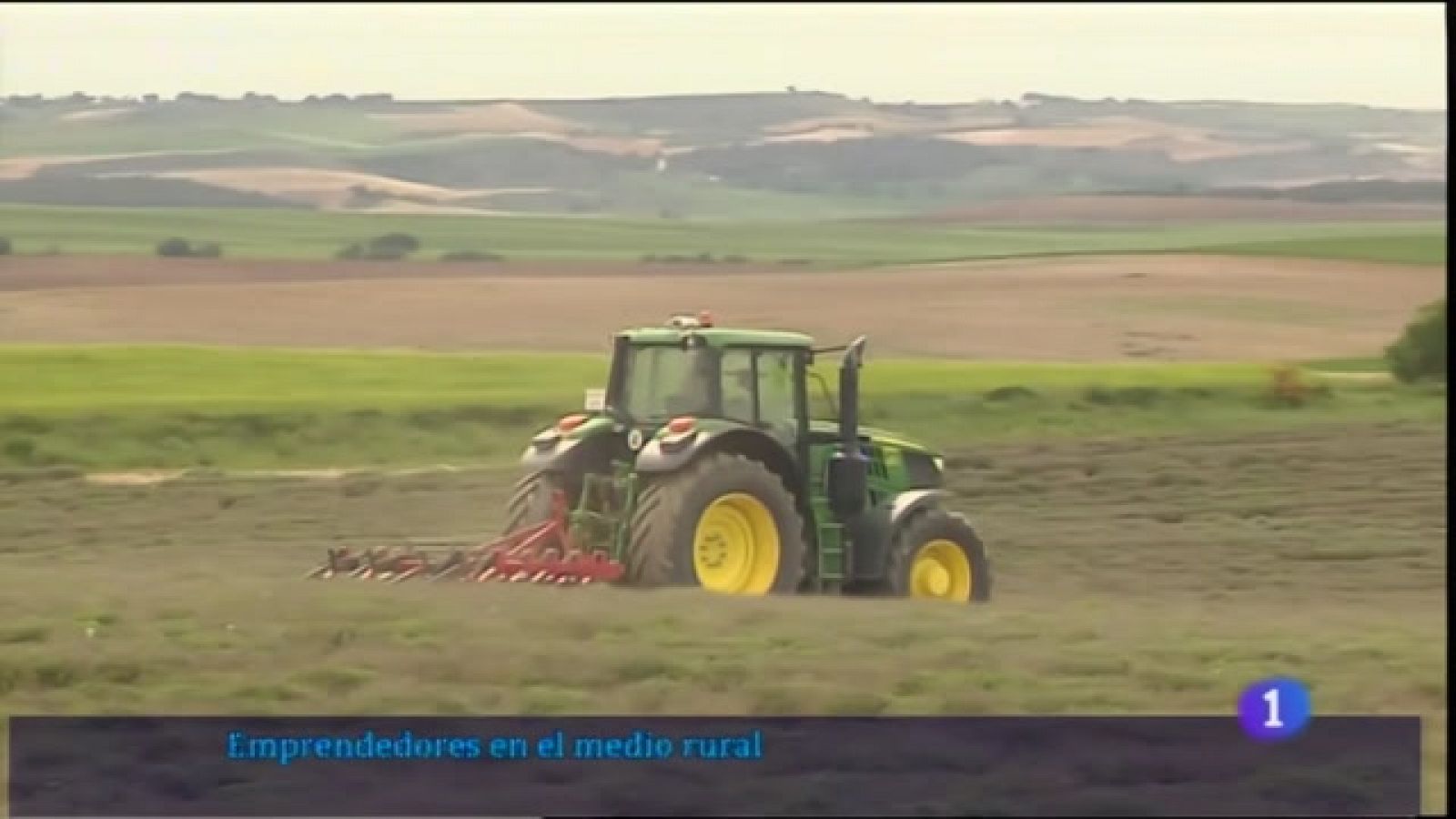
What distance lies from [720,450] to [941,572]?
854 mm

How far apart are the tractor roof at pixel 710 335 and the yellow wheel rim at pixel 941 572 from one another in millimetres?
839

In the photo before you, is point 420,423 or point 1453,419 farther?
point 420,423

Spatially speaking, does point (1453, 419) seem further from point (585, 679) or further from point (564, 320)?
point (564, 320)

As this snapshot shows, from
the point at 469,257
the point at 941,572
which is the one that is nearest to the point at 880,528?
the point at 941,572

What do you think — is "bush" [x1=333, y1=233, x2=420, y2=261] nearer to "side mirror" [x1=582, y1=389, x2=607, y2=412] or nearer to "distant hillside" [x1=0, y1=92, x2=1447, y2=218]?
"distant hillside" [x1=0, y1=92, x2=1447, y2=218]

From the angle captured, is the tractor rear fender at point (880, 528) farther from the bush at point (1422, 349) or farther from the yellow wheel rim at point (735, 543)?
the bush at point (1422, 349)

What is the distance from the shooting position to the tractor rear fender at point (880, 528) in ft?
28.0

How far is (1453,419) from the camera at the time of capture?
20.9ft

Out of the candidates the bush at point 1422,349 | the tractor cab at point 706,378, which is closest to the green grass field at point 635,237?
the bush at point 1422,349

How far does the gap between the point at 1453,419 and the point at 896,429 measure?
2.71 m

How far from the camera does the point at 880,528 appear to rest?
862 centimetres

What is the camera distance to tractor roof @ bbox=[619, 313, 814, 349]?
7.88 metres

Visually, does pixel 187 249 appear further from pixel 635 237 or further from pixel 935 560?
pixel 935 560

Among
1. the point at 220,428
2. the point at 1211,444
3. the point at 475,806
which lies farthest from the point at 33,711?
the point at 1211,444
